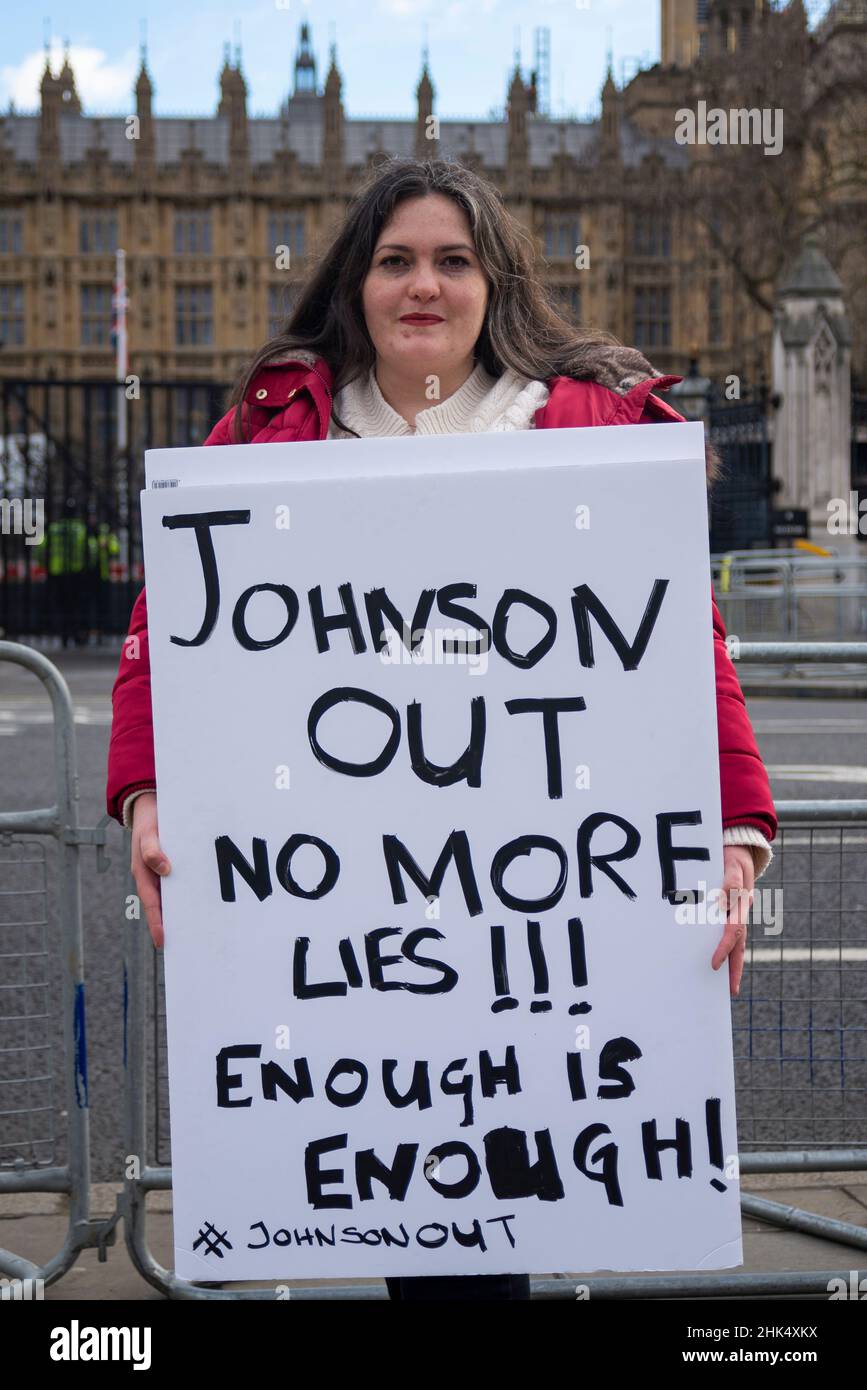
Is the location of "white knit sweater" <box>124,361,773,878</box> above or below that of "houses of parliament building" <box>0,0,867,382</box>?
below

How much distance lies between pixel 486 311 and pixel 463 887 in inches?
33.0

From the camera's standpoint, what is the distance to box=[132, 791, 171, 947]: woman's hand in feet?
6.81

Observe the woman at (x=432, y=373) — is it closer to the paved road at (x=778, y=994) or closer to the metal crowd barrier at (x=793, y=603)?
the paved road at (x=778, y=994)

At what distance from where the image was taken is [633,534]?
2.05 meters

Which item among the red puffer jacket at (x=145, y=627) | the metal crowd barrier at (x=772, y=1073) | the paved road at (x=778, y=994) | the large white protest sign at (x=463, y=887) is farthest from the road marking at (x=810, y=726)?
the large white protest sign at (x=463, y=887)

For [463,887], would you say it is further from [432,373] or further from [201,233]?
[201,233]

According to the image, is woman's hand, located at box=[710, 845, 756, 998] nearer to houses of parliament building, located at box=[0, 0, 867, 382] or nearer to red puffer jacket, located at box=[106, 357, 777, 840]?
red puffer jacket, located at box=[106, 357, 777, 840]

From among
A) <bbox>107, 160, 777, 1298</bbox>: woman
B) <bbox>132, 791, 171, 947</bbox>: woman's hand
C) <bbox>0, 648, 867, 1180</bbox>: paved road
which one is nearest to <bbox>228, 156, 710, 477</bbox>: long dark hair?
<bbox>107, 160, 777, 1298</bbox>: woman

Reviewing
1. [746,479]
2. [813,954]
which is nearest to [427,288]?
[813,954]

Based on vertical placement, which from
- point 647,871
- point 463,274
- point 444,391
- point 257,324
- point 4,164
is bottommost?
point 647,871

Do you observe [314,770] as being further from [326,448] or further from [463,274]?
[463,274]

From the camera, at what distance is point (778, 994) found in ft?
12.0
